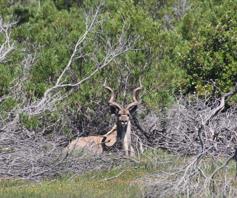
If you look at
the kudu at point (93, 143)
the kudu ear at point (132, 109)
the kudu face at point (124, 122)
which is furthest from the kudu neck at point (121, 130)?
the kudu ear at point (132, 109)

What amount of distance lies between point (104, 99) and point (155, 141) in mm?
2229

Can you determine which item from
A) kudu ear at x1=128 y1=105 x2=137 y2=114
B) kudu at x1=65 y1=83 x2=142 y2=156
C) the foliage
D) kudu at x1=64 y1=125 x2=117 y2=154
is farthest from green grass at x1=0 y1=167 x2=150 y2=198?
the foliage

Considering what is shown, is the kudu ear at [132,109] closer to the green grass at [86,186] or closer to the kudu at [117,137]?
the kudu at [117,137]

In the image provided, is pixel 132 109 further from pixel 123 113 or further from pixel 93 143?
pixel 93 143

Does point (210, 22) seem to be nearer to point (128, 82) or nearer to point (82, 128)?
point (128, 82)

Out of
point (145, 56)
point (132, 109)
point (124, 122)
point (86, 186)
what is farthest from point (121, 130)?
point (86, 186)

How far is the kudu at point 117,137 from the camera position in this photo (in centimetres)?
1755

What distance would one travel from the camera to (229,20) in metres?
20.9

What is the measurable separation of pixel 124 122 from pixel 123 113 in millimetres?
225

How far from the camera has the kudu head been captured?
59.0 ft

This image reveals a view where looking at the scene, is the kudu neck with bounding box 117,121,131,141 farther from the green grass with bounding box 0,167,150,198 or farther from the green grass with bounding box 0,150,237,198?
the green grass with bounding box 0,167,150,198

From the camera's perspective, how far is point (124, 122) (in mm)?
17969

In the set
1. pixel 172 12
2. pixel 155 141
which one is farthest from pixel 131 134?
pixel 172 12

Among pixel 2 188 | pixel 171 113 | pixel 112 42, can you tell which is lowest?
pixel 2 188
